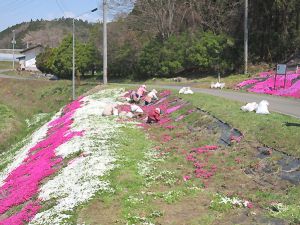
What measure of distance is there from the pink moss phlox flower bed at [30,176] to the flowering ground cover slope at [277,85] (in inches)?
652

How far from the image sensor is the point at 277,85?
1516 inches

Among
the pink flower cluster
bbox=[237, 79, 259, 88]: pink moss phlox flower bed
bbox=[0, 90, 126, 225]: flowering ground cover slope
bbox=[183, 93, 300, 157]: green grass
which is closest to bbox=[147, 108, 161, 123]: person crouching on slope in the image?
bbox=[0, 90, 126, 225]: flowering ground cover slope

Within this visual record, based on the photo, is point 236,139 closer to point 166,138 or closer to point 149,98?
point 166,138

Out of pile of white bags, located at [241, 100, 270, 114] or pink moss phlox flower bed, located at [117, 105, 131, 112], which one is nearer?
pile of white bags, located at [241, 100, 270, 114]

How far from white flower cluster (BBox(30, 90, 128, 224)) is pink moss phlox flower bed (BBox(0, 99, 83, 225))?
579 millimetres

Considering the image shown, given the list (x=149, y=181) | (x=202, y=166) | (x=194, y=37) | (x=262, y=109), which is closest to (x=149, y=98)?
(x=262, y=109)

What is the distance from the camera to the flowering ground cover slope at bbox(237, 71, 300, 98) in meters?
35.2

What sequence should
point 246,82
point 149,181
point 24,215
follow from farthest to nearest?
point 246,82 → point 149,181 → point 24,215

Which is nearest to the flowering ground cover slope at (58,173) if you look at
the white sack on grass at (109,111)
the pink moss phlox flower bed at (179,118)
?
the white sack on grass at (109,111)

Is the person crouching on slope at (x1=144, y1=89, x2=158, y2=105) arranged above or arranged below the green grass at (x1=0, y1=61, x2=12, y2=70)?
above

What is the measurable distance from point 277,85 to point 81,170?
24.0 metres

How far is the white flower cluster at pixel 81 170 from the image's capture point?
15.3 metres

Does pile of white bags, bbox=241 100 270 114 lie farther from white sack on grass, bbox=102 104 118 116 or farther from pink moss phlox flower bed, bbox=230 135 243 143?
white sack on grass, bbox=102 104 118 116

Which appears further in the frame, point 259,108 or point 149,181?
point 259,108
